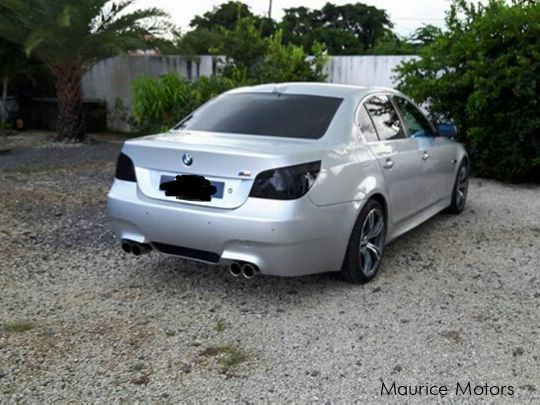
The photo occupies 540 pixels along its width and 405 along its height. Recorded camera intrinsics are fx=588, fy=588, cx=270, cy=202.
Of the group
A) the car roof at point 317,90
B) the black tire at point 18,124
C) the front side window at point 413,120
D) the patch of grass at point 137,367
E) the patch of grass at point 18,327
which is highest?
the car roof at point 317,90

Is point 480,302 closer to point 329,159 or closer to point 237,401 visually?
point 329,159

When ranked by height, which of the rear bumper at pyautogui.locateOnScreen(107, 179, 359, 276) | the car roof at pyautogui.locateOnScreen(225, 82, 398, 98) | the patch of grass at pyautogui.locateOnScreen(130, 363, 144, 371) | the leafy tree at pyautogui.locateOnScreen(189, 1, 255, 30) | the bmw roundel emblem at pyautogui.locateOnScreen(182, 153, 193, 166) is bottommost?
the patch of grass at pyautogui.locateOnScreen(130, 363, 144, 371)

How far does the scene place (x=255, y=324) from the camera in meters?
3.69

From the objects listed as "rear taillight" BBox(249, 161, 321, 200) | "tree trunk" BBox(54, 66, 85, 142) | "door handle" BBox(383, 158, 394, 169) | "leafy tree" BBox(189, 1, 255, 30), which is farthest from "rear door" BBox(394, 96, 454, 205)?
"leafy tree" BBox(189, 1, 255, 30)

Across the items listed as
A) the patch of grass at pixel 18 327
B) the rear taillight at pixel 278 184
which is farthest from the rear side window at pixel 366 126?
the patch of grass at pixel 18 327

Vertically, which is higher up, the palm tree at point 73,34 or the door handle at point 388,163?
the palm tree at point 73,34

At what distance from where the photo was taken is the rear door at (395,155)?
452cm

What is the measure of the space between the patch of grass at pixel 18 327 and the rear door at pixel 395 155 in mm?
2639

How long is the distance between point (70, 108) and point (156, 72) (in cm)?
218

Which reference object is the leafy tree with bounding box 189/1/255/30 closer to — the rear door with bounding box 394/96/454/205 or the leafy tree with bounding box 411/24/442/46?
the leafy tree with bounding box 411/24/442/46

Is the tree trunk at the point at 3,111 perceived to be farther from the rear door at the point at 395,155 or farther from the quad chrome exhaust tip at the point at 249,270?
the quad chrome exhaust tip at the point at 249,270

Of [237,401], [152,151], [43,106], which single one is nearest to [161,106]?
[43,106]

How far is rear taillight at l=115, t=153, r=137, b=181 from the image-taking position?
404 centimetres

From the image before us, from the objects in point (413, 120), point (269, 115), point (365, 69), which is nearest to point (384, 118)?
point (413, 120)
